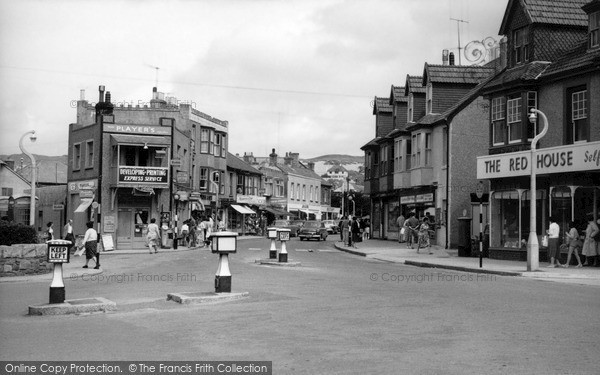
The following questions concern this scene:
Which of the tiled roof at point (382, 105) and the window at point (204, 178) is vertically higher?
the tiled roof at point (382, 105)

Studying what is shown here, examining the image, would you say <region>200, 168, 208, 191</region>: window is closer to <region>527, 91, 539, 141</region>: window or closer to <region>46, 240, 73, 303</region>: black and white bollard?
<region>527, 91, 539, 141</region>: window

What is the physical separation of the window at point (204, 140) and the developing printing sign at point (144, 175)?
16741mm

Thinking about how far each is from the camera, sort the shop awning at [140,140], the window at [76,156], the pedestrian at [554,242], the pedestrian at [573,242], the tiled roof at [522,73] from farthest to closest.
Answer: the window at [76,156], the shop awning at [140,140], the tiled roof at [522,73], the pedestrian at [554,242], the pedestrian at [573,242]

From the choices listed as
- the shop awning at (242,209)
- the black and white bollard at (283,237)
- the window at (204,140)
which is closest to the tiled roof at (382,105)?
the window at (204,140)

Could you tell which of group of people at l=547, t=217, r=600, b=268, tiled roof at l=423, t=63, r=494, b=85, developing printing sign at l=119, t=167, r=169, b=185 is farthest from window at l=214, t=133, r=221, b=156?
group of people at l=547, t=217, r=600, b=268

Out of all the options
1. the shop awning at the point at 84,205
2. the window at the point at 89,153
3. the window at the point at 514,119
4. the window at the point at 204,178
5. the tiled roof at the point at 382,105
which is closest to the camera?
the window at the point at 514,119

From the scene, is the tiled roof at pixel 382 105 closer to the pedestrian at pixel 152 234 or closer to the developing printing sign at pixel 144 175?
the developing printing sign at pixel 144 175

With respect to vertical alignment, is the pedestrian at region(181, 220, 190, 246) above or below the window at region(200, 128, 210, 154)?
below

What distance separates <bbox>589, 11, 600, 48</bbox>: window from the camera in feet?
87.2

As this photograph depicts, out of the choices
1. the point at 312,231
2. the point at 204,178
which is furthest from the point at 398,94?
the point at 204,178

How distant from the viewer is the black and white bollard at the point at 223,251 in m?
14.1

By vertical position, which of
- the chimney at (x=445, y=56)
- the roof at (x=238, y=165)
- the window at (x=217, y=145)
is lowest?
the roof at (x=238, y=165)

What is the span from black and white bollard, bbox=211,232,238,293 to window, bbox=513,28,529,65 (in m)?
20.7

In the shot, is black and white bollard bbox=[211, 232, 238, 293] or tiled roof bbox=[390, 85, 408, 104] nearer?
black and white bollard bbox=[211, 232, 238, 293]
